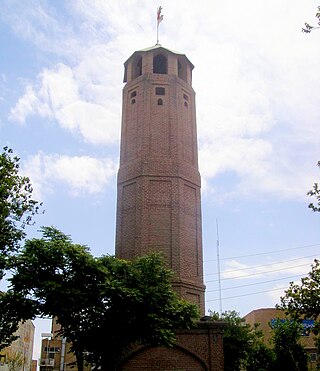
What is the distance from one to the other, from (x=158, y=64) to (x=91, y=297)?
18.8m

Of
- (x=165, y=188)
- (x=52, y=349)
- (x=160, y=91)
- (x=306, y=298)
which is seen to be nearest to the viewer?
(x=306, y=298)

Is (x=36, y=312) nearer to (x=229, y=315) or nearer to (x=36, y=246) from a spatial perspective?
(x=36, y=246)

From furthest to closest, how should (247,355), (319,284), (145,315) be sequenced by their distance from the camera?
(247,355) < (145,315) < (319,284)

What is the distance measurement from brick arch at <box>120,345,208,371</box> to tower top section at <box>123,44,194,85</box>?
56.6 feet

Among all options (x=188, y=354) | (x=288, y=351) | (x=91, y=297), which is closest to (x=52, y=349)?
(x=288, y=351)

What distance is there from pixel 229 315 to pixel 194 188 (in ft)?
29.7

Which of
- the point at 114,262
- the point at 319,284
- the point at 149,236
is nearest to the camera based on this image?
the point at 319,284

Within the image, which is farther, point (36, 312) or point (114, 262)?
point (114, 262)

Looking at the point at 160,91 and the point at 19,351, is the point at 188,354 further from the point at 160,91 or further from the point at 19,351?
the point at 19,351

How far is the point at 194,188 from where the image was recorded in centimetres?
2906

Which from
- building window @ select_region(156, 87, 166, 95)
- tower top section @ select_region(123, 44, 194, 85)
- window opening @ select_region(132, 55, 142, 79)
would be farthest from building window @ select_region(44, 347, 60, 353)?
building window @ select_region(156, 87, 166, 95)

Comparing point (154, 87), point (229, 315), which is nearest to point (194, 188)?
point (154, 87)

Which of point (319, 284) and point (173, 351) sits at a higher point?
point (319, 284)

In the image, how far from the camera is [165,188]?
91.4 ft
